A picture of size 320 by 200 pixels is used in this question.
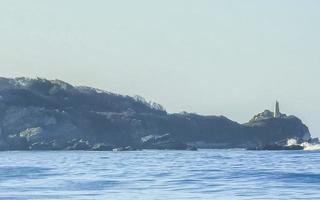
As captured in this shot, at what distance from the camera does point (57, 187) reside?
226ft

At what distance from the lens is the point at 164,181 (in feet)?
247

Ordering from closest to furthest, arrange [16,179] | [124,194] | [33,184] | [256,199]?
[256,199] < [124,194] < [33,184] < [16,179]

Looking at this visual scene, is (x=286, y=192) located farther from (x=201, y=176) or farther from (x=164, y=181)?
(x=201, y=176)

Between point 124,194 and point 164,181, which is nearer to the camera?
point 124,194

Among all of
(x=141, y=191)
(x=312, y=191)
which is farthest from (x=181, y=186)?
(x=312, y=191)

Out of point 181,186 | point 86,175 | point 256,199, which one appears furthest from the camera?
point 86,175

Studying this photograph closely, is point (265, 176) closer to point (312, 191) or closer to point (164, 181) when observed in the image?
point (164, 181)

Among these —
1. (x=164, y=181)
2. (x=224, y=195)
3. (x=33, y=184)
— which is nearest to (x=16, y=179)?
(x=33, y=184)

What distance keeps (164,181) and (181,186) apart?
6.65 m

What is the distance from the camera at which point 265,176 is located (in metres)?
81.9

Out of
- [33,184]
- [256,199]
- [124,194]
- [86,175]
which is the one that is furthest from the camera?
[86,175]

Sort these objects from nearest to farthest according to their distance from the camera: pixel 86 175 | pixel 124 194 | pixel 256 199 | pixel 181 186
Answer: pixel 256 199 → pixel 124 194 → pixel 181 186 → pixel 86 175

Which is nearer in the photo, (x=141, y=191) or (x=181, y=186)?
(x=141, y=191)

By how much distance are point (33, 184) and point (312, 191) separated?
20.6 metres
